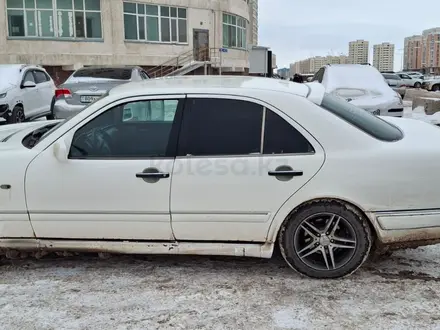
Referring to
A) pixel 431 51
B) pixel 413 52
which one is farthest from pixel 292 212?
pixel 413 52

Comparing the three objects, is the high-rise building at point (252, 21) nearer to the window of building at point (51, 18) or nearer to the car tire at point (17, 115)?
the window of building at point (51, 18)

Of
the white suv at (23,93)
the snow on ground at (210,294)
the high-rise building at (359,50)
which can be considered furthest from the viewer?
the high-rise building at (359,50)

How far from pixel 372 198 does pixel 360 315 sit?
0.81 m

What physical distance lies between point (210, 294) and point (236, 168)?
0.91 m

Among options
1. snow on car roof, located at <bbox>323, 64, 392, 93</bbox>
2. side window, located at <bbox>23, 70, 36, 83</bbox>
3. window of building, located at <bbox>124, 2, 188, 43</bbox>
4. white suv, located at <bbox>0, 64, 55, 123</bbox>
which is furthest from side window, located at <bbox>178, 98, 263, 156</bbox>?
window of building, located at <bbox>124, 2, 188, 43</bbox>

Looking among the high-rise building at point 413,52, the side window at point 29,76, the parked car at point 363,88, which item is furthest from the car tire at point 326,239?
the high-rise building at point 413,52

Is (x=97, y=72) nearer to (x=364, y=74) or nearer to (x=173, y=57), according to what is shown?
(x=364, y=74)

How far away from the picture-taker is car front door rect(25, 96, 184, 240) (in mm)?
3400

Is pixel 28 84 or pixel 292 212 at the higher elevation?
pixel 28 84

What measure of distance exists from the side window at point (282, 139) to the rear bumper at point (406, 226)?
0.70m

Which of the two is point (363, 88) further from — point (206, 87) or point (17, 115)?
point (17, 115)

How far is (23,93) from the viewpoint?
11023mm

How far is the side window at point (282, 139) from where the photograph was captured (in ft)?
11.1

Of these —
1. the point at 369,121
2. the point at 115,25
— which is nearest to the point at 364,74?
the point at 369,121
